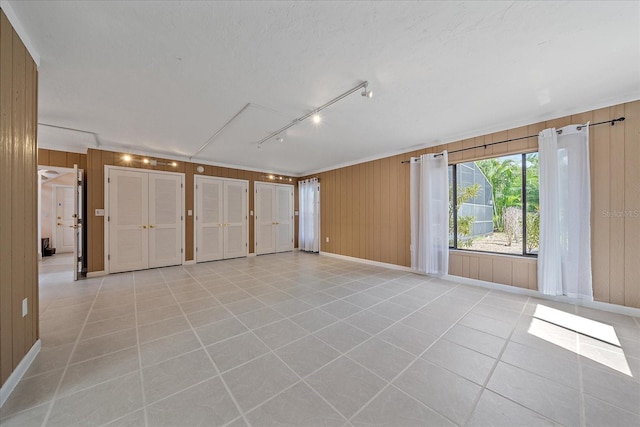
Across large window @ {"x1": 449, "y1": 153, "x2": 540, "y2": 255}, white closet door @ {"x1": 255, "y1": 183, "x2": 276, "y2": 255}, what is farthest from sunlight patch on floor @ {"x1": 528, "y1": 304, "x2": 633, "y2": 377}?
white closet door @ {"x1": 255, "y1": 183, "x2": 276, "y2": 255}

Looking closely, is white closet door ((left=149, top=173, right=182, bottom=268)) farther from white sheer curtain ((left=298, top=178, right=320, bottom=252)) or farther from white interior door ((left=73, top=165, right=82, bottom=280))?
white sheer curtain ((left=298, top=178, right=320, bottom=252))

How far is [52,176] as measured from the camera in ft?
22.0

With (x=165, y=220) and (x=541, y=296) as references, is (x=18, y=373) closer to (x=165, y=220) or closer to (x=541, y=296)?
(x=165, y=220)

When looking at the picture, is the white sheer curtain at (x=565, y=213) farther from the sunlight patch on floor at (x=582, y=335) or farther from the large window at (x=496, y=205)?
the sunlight patch on floor at (x=582, y=335)

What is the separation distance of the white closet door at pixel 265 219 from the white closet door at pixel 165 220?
2018mm

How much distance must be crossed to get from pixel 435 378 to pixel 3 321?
2.98 metres

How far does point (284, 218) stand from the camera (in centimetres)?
741

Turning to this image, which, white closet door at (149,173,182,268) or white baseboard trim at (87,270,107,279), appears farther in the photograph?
white closet door at (149,173,182,268)

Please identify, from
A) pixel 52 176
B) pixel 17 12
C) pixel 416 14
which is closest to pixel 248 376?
pixel 416 14

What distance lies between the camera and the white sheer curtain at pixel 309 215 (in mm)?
7070

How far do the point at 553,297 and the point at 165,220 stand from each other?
7198mm

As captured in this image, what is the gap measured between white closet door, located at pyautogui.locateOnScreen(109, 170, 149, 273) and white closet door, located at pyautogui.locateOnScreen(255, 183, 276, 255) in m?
2.66

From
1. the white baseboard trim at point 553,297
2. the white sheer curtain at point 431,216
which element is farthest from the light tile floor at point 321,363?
the white sheer curtain at point 431,216

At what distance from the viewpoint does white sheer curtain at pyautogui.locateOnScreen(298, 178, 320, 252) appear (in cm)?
707
